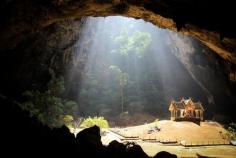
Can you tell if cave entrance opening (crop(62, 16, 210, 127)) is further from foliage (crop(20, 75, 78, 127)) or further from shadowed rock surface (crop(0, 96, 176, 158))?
shadowed rock surface (crop(0, 96, 176, 158))

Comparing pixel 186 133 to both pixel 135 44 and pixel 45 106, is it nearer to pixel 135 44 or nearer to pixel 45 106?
pixel 45 106

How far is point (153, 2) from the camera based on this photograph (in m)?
13.0

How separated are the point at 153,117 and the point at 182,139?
18.4 m

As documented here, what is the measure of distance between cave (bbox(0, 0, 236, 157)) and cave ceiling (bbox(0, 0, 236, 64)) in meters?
0.05

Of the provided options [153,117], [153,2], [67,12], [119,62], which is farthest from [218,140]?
[119,62]

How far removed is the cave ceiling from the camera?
38.7 ft

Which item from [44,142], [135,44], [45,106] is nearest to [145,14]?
[44,142]

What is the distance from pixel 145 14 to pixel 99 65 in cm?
2895

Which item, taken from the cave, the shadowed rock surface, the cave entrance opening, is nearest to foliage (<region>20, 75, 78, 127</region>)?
the cave

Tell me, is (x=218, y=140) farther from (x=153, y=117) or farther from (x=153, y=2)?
(x=153, y=117)

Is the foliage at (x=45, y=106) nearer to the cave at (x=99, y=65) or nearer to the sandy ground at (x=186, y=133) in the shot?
the cave at (x=99, y=65)

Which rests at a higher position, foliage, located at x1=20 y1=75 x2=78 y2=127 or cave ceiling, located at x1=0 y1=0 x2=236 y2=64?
cave ceiling, located at x1=0 y1=0 x2=236 y2=64

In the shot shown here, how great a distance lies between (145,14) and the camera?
15.1 metres

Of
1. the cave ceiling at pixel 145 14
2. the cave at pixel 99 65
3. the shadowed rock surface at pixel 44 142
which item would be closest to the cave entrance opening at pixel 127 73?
the cave at pixel 99 65
